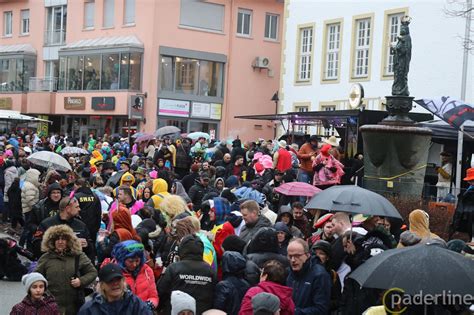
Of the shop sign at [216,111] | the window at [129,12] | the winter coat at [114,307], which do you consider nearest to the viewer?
the winter coat at [114,307]

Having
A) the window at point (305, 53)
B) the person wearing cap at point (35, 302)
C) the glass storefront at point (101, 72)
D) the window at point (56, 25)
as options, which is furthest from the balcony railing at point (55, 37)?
the person wearing cap at point (35, 302)

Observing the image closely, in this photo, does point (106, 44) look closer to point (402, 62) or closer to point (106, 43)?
point (106, 43)

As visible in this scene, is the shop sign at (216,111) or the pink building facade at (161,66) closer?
the pink building facade at (161,66)

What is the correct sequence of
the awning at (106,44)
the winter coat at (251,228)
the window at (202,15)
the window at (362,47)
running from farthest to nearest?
the window at (202,15), the awning at (106,44), the window at (362,47), the winter coat at (251,228)

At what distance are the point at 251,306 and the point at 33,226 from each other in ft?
19.8

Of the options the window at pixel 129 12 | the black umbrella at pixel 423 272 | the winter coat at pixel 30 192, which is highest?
the window at pixel 129 12

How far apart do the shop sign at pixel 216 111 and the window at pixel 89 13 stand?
8.32 meters

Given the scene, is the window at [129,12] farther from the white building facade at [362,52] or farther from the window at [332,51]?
the window at [332,51]

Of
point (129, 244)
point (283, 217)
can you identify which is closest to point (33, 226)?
point (283, 217)

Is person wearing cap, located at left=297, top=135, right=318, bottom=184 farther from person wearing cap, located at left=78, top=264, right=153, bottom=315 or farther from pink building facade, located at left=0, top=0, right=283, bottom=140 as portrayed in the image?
pink building facade, located at left=0, top=0, right=283, bottom=140

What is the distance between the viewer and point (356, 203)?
9.06 metres

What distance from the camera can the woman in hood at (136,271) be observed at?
737 centimetres

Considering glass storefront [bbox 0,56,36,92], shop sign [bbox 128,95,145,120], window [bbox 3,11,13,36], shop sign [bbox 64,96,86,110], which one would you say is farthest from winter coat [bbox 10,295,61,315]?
window [bbox 3,11,13,36]

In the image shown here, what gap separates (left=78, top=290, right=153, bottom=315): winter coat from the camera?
20.8 feet
